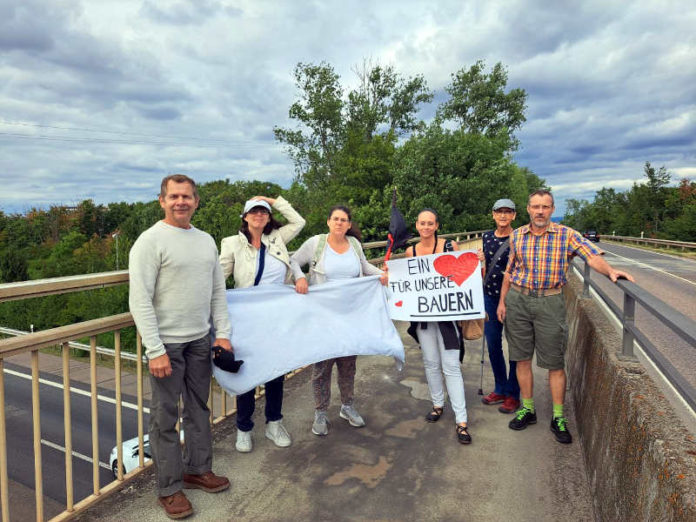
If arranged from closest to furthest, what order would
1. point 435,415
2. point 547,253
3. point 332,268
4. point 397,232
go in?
point 547,253
point 332,268
point 435,415
point 397,232

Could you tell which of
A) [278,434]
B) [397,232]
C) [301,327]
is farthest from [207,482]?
[397,232]

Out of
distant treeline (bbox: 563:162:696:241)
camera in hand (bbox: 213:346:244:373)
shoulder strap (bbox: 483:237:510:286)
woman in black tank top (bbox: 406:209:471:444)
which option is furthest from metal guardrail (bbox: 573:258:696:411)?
distant treeline (bbox: 563:162:696:241)

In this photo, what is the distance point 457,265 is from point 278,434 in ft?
6.86

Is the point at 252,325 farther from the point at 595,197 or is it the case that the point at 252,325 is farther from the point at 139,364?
the point at 595,197

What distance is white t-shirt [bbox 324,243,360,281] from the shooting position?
12.9 feet

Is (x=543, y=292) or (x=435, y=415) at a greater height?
(x=543, y=292)

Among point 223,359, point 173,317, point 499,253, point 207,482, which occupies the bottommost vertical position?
point 207,482

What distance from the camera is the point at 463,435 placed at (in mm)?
3650

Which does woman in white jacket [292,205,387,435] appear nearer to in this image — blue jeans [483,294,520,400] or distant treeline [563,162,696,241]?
blue jeans [483,294,520,400]

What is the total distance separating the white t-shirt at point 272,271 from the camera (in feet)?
11.8

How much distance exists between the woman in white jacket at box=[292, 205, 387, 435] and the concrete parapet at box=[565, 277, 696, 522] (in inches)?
72.1

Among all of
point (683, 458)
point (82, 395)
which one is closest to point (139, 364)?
point (683, 458)

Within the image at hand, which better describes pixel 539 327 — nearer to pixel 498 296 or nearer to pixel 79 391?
pixel 498 296

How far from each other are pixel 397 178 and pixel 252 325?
2473 centimetres
